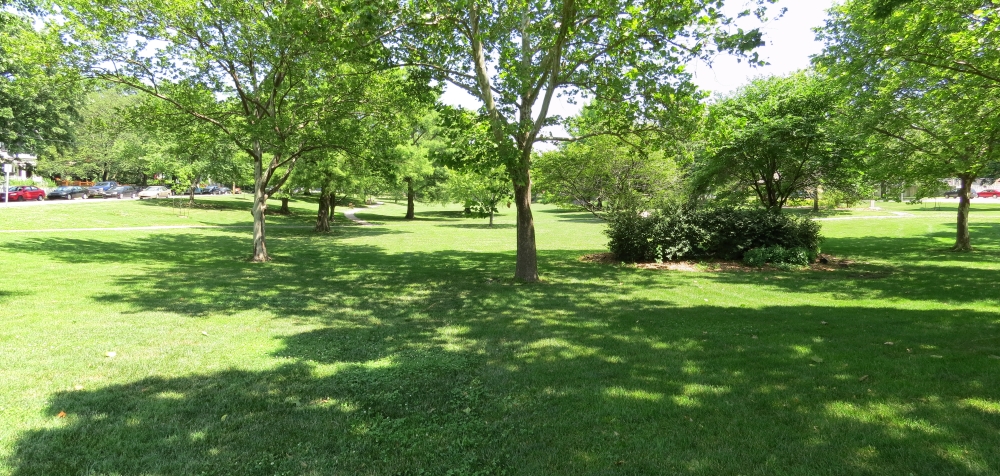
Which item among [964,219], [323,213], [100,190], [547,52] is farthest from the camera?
[100,190]

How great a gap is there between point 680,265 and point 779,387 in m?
10.0

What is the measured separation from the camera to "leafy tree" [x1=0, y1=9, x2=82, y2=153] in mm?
11641

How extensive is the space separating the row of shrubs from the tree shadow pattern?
6.35 meters

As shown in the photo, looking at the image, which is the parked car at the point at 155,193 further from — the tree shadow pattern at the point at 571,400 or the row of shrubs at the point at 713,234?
the row of shrubs at the point at 713,234

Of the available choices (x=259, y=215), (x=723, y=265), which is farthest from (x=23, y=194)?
(x=723, y=265)

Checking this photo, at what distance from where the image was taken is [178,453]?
327 cm

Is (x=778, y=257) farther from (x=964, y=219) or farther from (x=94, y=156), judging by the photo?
(x=94, y=156)

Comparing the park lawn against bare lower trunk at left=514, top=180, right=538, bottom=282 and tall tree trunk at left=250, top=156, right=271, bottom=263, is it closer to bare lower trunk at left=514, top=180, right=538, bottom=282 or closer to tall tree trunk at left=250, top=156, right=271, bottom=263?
tall tree trunk at left=250, top=156, right=271, bottom=263

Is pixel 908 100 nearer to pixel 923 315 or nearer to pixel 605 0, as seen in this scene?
pixel 923 315

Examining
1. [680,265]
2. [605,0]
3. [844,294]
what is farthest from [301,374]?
[680,265]

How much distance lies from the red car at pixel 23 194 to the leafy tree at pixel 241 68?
107ft

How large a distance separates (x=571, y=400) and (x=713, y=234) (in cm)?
1171

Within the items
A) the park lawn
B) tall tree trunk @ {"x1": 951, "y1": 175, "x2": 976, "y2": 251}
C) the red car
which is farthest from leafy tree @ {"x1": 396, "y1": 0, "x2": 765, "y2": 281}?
the red car

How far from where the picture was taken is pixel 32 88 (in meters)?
12.6
